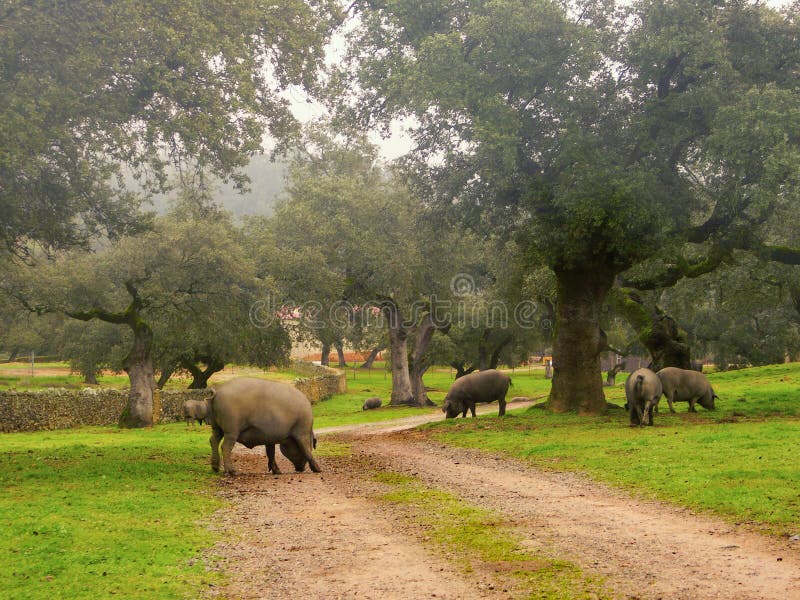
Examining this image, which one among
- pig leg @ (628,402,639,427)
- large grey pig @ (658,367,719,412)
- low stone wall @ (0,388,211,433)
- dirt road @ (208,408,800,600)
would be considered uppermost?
large grey pig @ (658,367,719,412)

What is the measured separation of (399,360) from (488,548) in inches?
1549

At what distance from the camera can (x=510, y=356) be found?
2516 inches

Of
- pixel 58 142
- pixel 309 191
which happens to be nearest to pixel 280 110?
pixel 58 142

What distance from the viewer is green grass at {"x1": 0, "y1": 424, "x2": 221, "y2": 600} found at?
7.64 meters

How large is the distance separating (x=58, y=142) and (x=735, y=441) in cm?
1649

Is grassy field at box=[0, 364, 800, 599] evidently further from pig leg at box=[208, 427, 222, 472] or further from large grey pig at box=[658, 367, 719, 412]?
large grey pig at box=[658, 367, 719, 412]

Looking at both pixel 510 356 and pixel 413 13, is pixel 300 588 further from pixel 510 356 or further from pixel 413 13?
pixel 510 356

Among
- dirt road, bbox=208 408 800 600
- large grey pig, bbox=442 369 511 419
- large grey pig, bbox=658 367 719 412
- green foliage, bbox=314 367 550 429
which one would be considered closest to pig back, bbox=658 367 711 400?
large grey pig, bbox=658 367 719 412

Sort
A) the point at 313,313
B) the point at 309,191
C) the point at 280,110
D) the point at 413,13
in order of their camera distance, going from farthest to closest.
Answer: the point at 309,191 → the point at 313,313 → the point at 413,13 → the point at 280,110

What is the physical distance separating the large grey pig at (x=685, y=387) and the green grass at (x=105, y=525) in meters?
→ 15.3

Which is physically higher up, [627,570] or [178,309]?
[178,309]

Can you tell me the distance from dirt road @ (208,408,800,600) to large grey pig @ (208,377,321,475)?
0.95 m

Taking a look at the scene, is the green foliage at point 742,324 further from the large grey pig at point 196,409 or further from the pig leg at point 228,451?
the large grey pig at point 196,409

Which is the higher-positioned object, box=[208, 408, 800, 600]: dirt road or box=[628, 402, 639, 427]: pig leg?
box=[628, 402, 639, 427]: pig leg
